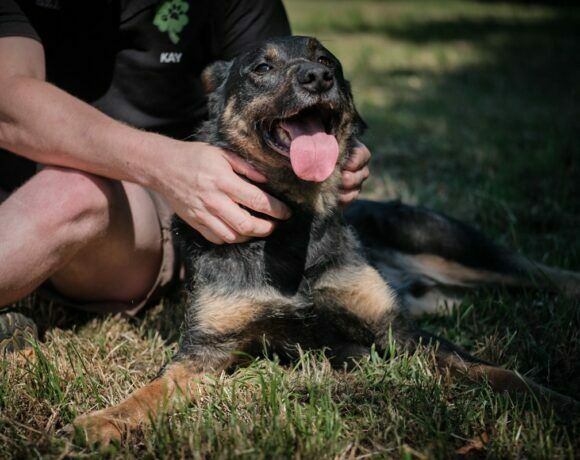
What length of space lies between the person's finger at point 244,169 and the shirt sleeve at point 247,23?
108cm

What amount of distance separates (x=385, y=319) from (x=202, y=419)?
3.11 feet

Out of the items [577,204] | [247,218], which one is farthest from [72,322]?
[577,204]

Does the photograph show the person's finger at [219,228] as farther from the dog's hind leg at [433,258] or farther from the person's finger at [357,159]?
the dog's hind leg at [433,258]

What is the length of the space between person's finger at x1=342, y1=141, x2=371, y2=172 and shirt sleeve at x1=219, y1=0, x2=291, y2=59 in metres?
1.00

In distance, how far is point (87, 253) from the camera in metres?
2.95

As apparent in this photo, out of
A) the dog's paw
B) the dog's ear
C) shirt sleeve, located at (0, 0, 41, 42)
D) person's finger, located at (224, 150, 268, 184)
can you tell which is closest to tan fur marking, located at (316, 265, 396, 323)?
person's finger, located at (224, 150, 268, 184)

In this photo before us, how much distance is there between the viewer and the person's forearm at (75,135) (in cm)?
259

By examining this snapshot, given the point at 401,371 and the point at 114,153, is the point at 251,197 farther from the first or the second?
the point at 401,371

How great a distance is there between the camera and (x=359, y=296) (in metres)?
2.77

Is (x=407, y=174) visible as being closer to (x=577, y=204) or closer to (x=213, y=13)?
(x=577, y=204)

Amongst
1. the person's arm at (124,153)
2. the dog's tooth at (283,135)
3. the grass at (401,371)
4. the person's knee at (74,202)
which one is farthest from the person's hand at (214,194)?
the grass at (401,371)

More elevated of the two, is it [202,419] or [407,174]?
[202,419]

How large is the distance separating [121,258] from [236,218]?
834 millimetres

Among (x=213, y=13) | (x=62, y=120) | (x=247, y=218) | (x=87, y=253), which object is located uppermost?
(x=213, y=13)
